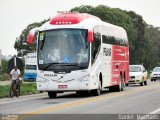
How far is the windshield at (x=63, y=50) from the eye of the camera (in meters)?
27.0

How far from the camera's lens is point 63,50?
27.0 m

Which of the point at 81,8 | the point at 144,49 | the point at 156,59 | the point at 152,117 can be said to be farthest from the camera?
the point at 156,59

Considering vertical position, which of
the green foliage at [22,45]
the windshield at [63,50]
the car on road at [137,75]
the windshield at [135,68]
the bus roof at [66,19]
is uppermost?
the green foliage at [22,45]

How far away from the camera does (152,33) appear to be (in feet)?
533

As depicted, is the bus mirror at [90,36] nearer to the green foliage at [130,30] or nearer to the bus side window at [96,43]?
the bus side window at [96,43]

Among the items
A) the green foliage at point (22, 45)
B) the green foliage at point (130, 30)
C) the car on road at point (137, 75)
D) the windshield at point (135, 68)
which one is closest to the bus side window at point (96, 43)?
the car on road at point (137, 75)

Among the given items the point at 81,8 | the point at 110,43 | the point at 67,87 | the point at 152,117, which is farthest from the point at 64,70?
the point at 81,8

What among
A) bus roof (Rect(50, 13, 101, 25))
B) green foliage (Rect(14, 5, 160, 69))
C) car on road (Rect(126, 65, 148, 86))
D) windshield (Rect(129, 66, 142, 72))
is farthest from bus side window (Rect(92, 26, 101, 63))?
green foliage (Rect(14, 5, 160, 69))

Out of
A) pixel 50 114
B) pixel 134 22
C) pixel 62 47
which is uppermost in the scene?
pixel 134 22

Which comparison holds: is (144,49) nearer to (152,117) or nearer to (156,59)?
(156,59)

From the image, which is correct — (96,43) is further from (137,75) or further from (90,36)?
(137,75)

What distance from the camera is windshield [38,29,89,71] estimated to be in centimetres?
2697

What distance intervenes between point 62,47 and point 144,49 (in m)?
92.1

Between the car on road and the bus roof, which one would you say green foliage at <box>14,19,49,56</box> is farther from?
the bus roof
